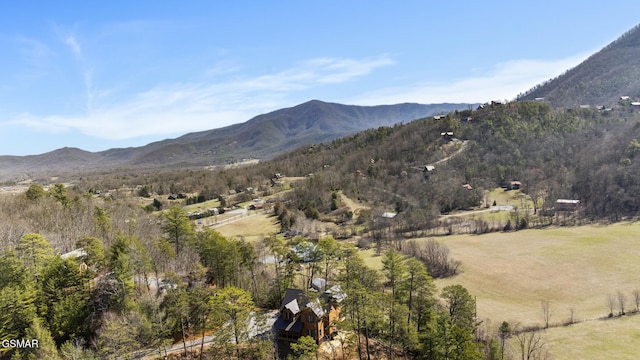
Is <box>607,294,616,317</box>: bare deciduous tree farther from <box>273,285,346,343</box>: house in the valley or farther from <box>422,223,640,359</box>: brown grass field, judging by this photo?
<box>273,285,346,343</box>: house in the valley

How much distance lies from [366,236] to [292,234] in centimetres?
1720

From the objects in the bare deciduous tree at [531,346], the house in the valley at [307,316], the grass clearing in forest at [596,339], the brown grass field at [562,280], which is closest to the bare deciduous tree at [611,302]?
the brown grass field at [562,280]

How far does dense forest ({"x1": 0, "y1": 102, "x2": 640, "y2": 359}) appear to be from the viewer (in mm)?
27875

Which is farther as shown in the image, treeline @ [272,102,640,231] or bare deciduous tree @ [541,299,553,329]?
treeline @ [272,102,640,231]

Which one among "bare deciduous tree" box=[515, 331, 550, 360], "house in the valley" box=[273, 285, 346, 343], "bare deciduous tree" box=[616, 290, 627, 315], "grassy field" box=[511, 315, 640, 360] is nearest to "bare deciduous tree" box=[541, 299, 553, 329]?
"grassy field" box=[511, 315, 640, 360]

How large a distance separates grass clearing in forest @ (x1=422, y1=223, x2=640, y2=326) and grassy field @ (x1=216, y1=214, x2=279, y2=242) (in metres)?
41.6

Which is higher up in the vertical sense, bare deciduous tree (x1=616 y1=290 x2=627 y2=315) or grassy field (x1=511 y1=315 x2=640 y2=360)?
bare deciduous tree (x1=616 y1=290 x2=627 y2=315)

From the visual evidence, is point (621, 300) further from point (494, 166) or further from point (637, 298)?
point (494, 166)

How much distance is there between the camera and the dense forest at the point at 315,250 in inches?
1097

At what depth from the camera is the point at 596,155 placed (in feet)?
337

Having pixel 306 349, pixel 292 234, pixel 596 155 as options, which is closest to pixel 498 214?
pixel 596 155

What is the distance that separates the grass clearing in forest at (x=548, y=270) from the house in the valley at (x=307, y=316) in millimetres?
20397

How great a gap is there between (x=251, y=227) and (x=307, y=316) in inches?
2513

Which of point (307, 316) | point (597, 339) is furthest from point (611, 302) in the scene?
point (307, 316)
